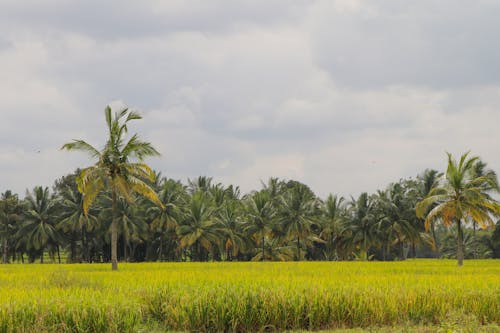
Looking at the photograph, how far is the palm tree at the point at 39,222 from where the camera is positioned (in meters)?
49.2

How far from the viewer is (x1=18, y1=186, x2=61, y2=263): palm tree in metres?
49.2

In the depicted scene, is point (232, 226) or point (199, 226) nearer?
Answer: point (199, 226)

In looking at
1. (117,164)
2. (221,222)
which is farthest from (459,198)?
(221,222)

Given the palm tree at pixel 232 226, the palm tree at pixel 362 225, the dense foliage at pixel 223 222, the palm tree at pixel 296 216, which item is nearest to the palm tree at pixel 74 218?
the dense foliage at pixel 223 222

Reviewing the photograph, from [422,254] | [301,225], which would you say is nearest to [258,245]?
[301,225]

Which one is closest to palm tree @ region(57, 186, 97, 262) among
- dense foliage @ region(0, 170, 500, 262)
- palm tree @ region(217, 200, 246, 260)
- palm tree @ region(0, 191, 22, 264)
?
dense foliage @ region(0, 170, 500, 262)

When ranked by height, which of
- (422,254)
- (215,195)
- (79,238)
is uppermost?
(215,195)

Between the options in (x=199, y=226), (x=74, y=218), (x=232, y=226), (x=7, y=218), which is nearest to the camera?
(x=199, y=226)

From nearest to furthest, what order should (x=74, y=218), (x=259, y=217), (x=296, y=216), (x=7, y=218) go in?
(x=74, y=218) → (x=259, y=217) → (x=296, y=216) → (x=7, y=218)

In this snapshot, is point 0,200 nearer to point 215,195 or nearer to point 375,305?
point 215,195

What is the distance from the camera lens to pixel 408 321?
1007cm

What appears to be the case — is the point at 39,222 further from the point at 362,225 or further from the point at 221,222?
the point at 362,225

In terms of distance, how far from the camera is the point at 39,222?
50.6m

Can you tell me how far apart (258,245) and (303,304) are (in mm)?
45113
